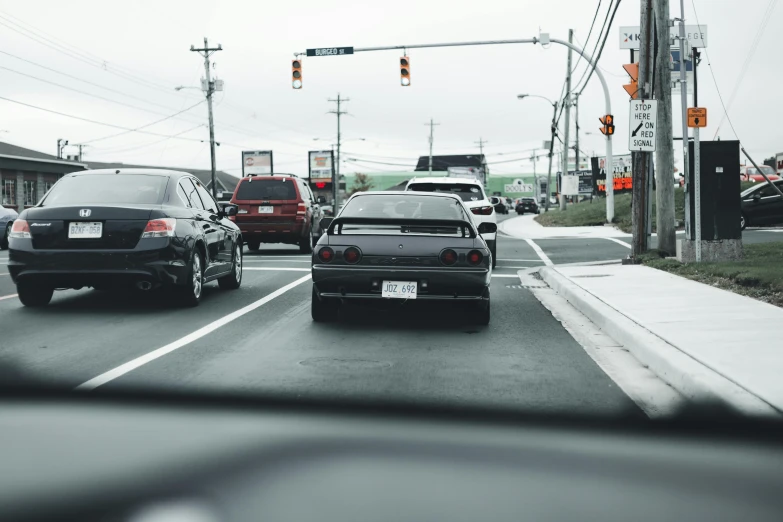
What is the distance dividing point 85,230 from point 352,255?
121 inches

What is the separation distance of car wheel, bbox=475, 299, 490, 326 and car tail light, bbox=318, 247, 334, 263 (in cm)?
155

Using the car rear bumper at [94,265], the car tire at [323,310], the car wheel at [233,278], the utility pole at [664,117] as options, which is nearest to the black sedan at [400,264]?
the car tire at [323,310]

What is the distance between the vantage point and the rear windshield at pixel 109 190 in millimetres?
9914

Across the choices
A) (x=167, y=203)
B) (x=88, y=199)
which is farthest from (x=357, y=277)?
(x=88, y=199)

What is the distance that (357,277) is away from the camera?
27.7ft

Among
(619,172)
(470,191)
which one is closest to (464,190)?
(470,191)

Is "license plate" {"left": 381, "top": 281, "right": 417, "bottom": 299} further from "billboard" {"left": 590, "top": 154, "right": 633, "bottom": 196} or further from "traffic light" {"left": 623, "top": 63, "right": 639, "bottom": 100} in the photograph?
"billboard" {"left": 590, "top": 154, "right": 633, "bottom": 196}

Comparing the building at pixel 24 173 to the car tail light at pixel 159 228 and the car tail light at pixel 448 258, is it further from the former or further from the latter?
the car tail light at pixel 448 258

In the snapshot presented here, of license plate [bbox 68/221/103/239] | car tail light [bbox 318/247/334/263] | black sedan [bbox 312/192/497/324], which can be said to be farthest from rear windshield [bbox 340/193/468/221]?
license plate [bbox 68/221/103/239]

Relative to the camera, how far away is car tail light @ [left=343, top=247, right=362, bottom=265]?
27.8 feet

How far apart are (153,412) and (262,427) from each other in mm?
852

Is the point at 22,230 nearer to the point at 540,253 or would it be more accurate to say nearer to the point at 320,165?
the point at 540,253

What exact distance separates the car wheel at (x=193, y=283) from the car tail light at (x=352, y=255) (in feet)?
7.83

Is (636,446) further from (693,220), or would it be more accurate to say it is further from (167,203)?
(693,220)
